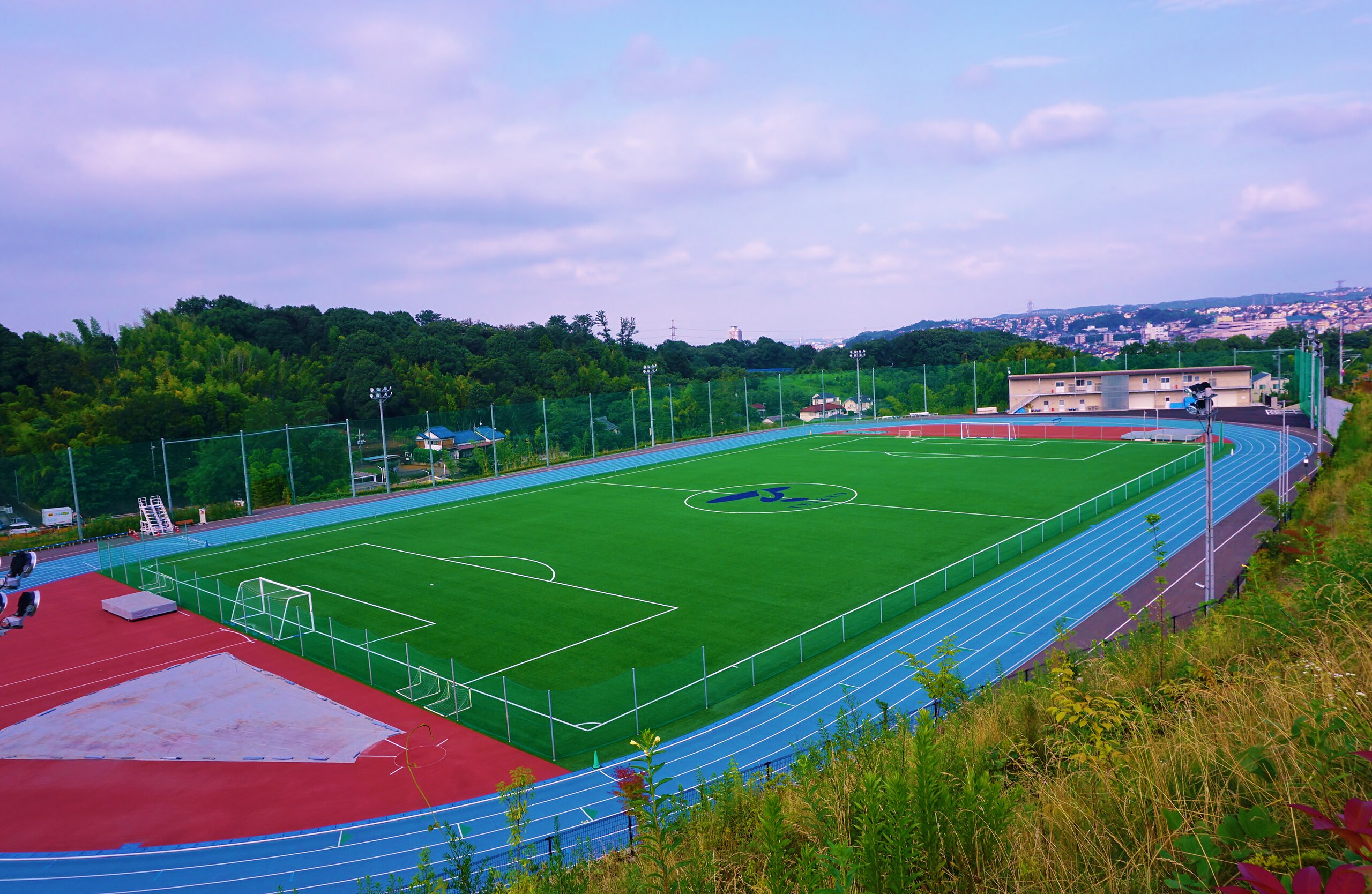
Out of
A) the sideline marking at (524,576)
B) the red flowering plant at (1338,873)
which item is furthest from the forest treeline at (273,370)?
the red flowering plant at (1338,873)

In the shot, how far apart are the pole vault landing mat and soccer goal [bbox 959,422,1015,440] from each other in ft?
157

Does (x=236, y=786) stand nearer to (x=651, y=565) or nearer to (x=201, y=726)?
(x=201, y=726)

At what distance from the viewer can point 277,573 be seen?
29438mm

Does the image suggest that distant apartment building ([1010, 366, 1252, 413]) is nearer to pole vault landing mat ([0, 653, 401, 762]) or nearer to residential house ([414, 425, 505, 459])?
residential house ([414, 425, 505, 459])

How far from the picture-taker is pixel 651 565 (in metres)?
27.7

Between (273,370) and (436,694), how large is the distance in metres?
59.6

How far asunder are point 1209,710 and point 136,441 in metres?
52.6

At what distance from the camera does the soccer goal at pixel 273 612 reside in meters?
22.5

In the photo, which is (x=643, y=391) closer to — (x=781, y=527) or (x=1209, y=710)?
(x=781, y=527)

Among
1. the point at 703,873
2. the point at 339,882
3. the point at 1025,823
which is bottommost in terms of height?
the point at 339,882

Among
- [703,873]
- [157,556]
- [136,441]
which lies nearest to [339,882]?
[703,873]

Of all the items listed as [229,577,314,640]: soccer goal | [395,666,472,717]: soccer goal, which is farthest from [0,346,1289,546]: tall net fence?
[395,666,472,717]: soccer goal

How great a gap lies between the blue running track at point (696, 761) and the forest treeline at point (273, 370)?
39.5 m

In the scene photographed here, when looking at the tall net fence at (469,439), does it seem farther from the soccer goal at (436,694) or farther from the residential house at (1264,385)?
the soccer goal at (436,694)
